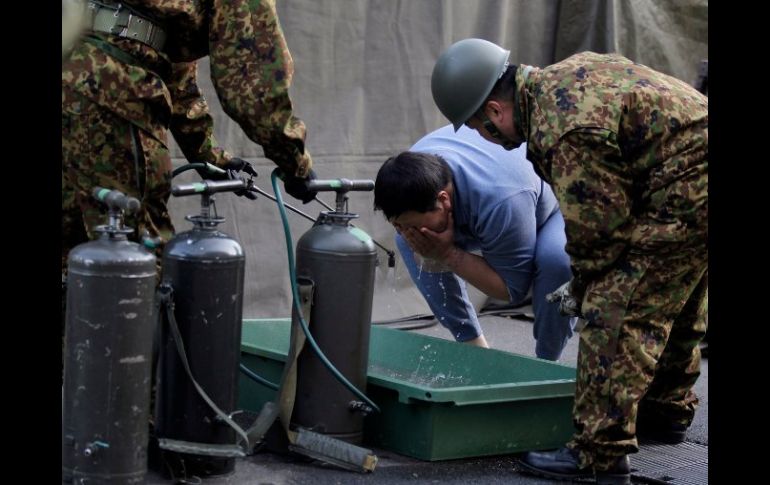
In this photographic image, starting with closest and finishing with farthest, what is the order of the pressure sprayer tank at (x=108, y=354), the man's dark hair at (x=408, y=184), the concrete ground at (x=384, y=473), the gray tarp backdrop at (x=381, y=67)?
1. the pressure sprayer tank at (x=108, y=354)
2. the concrete ground at (x=384, y=473)
3. the man's dark hair at (x=408, y=184)
4. the gray tarp backdrop at (x=381, y=67)

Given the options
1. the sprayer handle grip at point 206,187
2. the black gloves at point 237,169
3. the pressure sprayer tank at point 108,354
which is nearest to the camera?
the pressure sprayer tank at point 108,354

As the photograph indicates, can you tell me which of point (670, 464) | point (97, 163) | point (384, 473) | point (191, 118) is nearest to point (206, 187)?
point (97, 163)

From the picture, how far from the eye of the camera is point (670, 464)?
13.4 feet

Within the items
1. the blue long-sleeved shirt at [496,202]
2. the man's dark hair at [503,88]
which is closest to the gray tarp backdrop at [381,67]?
the blue long-sleeved shirt at [496,202]

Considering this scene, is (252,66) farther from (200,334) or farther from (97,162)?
(200,334)

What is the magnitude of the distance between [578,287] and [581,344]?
198mm

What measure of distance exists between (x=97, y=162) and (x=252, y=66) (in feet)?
1.90

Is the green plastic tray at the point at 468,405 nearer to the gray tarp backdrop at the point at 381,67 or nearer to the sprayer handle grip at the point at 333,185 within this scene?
the sprayer handle grip at the point at 333,185

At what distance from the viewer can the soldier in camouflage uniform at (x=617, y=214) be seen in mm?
3549

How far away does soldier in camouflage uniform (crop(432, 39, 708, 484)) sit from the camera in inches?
140

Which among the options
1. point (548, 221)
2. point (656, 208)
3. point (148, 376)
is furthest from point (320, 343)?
point (548, 221)

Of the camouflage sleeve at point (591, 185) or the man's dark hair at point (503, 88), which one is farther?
the man's dark hair at point (503, 88)

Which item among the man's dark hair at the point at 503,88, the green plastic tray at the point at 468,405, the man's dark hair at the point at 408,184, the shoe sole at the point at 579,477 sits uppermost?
the man's dark hair at the point at 503,88

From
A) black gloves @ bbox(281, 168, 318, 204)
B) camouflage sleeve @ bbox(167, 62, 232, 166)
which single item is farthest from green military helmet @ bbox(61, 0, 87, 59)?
black gloves @ bbox(281, 168, 318, 204)
